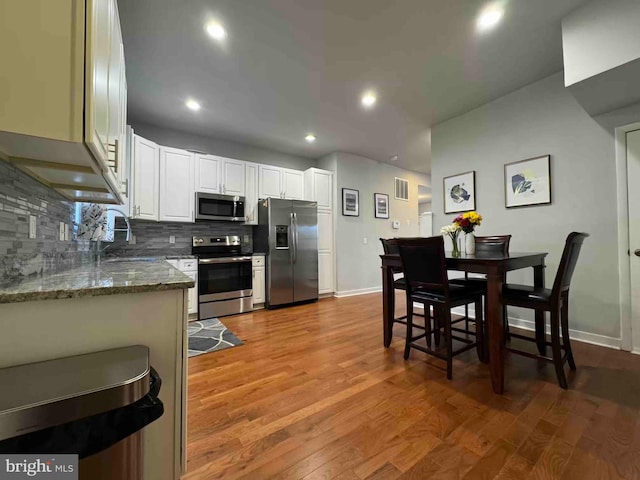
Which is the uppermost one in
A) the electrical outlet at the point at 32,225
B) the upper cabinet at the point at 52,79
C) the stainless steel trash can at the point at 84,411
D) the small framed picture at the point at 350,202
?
the small framed picture at the point at 350,202

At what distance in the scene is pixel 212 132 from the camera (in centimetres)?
400

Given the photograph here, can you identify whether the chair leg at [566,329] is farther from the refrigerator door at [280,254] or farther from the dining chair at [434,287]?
the refrigerator door at [280,254]

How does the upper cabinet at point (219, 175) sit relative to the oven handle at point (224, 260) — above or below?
above

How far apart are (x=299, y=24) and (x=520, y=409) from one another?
3.09 m

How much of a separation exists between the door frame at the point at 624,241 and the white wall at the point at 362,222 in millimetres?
3445

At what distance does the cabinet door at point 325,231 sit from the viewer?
15.7 feet

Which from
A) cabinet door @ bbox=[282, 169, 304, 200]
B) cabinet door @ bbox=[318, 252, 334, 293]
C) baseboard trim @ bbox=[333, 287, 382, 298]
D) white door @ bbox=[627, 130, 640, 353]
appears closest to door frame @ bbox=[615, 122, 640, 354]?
white door @ bbox=[627, 130, 640, 353]

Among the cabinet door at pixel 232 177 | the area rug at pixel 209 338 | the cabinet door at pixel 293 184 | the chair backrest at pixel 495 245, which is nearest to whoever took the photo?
the area rug at pixel 209 338

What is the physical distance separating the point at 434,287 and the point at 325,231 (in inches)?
118

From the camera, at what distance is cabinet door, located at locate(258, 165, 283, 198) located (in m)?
4.29

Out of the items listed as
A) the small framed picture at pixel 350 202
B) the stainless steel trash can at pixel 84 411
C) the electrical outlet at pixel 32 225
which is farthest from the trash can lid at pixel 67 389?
the small framed picture at pixel 350 202

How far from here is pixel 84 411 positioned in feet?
2.02

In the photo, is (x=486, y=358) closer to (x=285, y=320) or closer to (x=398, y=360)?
(x=398, y=360)

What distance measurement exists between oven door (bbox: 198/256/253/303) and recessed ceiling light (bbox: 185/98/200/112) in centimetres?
194
